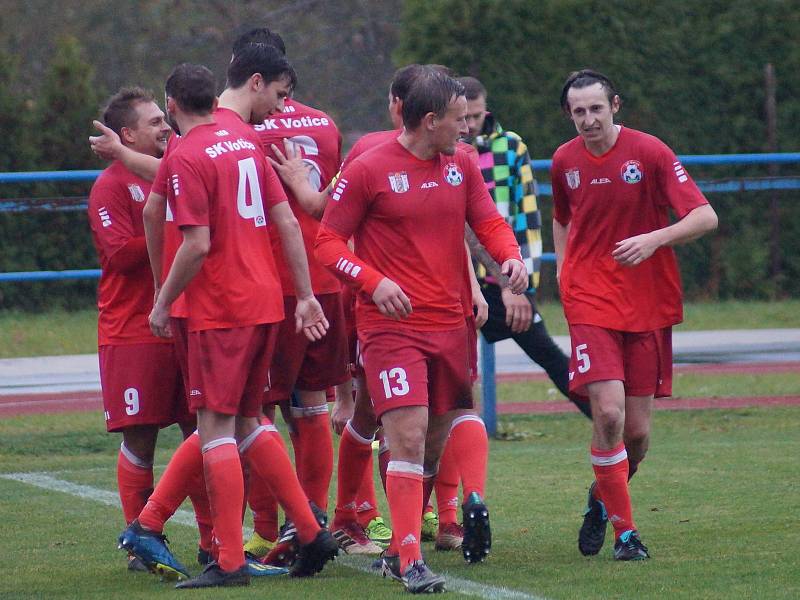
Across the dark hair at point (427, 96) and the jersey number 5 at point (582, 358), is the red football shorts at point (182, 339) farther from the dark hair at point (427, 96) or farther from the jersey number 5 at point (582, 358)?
the jersey number 5 at point (582, 358)

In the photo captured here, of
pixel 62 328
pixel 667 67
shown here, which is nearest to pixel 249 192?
pixel 62 328

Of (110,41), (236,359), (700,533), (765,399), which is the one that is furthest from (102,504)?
(110,41)

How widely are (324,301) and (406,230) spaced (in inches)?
37.0

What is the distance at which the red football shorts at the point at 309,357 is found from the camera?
636 cm

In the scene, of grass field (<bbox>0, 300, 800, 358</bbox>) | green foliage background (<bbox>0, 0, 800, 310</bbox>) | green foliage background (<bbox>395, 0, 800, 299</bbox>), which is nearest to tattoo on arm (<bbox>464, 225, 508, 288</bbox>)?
grass field (<bbox>0, 300, 800, 358</bbox>)

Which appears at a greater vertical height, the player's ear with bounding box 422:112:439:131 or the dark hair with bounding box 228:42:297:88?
the dark hair with bounding box 228:42:297:88

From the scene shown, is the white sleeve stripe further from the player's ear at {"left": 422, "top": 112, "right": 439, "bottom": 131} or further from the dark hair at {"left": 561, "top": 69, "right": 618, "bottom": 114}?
the player's ear at {"left": 422, "top": 112, "right": 439, "bottom": 131}

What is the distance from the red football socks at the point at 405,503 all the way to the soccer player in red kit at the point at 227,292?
34 centimetres

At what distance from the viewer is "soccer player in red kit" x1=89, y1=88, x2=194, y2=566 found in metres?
6.12

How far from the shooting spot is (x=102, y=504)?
783cm

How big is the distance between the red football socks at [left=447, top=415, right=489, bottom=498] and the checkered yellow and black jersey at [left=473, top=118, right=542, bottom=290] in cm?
177

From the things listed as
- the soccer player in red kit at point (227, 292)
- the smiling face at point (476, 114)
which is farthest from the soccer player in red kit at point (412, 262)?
the smiling face at point (476, 114)

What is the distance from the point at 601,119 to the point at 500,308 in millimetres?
2442

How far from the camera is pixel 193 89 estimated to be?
18.5ft
